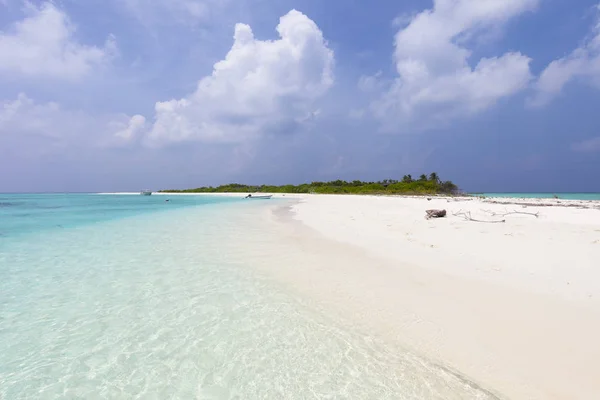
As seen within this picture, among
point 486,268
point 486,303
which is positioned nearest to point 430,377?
point 486,303

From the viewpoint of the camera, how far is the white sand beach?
3143 millimetres

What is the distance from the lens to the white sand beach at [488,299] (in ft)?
10.3

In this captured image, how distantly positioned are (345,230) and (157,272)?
25.8 feet

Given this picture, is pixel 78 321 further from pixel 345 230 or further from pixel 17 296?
pixel 345 230

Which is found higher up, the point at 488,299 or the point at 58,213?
the point at 488,299

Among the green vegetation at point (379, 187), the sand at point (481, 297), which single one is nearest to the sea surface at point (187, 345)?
the sand at point (481, 297)

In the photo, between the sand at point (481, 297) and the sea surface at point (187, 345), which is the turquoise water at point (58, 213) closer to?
the sea surface at point (187, 345)

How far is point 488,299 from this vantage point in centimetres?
484

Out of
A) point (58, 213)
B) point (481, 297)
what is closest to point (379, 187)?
point (58, 213)

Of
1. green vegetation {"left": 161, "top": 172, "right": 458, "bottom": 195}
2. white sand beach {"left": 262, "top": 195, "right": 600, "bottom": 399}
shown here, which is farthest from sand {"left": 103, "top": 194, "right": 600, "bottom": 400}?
green vegetation {"left": 161, "top": 172, "right": 458, "bottom": 195}

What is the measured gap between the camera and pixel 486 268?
637cm

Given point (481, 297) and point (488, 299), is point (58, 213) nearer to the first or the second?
point (481, 297)

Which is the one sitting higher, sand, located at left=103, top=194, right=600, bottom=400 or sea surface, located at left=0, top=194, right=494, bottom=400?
sand, located at left=103, top=194, right=600, bottom=400

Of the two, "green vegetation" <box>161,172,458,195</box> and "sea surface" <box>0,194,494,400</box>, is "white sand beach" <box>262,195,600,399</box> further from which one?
"green vegetation" <box>161,172,458,195</box>
